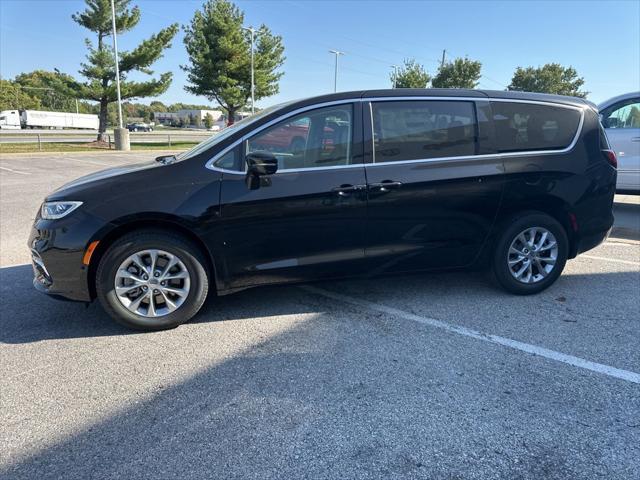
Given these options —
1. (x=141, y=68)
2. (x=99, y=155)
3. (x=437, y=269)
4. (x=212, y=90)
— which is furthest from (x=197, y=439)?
(x=212, y=90)

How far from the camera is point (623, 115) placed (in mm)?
7871

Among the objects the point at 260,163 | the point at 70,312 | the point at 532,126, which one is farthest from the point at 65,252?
the point at 532,126

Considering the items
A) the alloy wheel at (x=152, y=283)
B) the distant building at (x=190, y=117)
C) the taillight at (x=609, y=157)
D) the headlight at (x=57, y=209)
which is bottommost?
the alloy wheel at (x=152, y=283)

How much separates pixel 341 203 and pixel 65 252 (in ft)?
6.82

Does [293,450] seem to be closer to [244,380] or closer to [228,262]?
[244,380]

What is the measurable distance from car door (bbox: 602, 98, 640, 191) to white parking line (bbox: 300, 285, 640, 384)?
6.18m

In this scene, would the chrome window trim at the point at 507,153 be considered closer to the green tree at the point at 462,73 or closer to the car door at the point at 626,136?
the car door at the point at 626,136

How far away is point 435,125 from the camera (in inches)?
156

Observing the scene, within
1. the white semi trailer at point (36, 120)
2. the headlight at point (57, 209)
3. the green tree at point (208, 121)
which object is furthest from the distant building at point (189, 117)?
the headlight at point (57, 209)

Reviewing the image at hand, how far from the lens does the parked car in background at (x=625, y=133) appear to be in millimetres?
7777

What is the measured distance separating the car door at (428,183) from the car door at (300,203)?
0.56 ft

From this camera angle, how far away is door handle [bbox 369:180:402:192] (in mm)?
3764

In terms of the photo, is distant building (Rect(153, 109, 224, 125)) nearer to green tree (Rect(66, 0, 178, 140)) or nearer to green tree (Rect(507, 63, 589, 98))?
green tree (Rect(507, 63, 589, 98))

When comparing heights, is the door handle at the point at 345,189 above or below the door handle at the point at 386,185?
below
